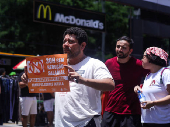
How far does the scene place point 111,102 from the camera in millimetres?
5047

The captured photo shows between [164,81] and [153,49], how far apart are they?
1.60 feet

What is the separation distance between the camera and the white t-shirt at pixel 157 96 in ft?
14.1

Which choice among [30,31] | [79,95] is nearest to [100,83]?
[79,95]

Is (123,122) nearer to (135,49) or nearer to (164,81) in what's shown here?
(164,81)

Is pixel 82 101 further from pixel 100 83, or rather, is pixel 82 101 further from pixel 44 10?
pixel 44 10

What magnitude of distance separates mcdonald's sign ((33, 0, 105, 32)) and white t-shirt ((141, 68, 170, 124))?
1143 cm

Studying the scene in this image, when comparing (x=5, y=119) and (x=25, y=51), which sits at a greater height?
(x=25, y=51)

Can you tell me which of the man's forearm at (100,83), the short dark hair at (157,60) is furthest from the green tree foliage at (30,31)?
the man's forearm at (100,83)

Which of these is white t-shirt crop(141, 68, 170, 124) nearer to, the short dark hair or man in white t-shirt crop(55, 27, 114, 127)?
the short dark hair

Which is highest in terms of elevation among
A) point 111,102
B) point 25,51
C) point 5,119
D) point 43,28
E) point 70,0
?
point 70,0

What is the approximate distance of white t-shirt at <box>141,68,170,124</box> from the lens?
4.29 meters

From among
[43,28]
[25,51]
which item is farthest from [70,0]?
[25,51]

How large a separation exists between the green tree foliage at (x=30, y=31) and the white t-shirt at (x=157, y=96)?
1228 centimetres

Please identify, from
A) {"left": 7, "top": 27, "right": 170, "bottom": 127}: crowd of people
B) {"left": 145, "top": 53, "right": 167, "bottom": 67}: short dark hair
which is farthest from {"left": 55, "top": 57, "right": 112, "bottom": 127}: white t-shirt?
{"left": 145, "top": 53, "right": 167, "bottom": 67}: short dark hair
